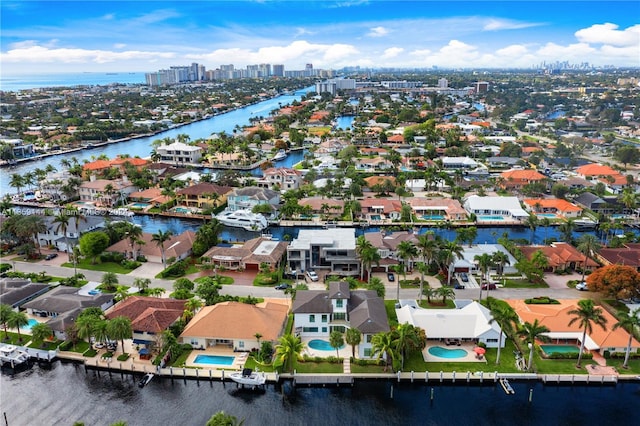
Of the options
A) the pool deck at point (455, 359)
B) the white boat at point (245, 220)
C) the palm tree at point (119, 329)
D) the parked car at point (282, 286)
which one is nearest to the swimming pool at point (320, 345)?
the pool deck at point (455, 359)

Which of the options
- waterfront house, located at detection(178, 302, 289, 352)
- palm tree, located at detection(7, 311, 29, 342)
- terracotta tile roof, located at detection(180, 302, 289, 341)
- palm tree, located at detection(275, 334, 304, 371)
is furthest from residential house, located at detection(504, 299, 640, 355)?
palm tree, located at detection(7, 311, 29, 342)

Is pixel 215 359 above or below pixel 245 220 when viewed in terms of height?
below

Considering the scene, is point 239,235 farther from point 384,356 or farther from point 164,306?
point 384,356

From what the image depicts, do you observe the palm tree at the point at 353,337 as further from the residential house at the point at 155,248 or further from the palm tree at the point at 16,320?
the residential house at the point at 155,248

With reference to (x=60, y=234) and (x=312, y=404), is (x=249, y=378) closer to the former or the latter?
(x=312, y=404)

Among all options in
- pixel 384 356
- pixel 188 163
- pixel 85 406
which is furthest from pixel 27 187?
pixel 384 356

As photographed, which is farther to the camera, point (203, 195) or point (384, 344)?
point (203, 195)

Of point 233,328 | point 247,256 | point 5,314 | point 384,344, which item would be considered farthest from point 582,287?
point 5,314
